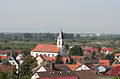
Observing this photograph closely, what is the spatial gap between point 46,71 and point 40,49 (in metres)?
57.0

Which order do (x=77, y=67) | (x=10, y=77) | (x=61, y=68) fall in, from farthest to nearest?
1. (x=77, y=67)
2. (x=61, y=68)
3. (x=10, y=77)

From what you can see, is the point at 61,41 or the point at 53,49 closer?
the point at 61,41

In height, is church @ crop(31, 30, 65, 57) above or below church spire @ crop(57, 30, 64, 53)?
below

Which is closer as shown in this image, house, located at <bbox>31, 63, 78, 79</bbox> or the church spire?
house, located at <bbox>31, 63, 78, 79</bbox>

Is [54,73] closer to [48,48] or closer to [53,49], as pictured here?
[53,49]

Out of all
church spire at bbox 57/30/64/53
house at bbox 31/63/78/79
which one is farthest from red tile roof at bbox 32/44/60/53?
house at bbox 31/63/78/79

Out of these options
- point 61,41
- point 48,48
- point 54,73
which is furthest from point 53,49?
point 54,73

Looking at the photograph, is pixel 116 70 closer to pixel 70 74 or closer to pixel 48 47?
pixel 70 74

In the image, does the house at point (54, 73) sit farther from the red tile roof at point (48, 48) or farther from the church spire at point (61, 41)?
the red tile roof at point (48, 48)

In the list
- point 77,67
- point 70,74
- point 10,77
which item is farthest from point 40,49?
point 10,77

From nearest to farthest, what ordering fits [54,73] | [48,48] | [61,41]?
[54,73]
[61,41]
[48,48]

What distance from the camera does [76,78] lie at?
4081cm

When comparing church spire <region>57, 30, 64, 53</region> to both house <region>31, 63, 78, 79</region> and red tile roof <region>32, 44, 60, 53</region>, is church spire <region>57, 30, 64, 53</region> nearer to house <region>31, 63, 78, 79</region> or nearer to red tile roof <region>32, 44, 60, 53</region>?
red tile roof <region>32, 44, 60, 53</region>

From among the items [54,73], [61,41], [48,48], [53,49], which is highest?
[61,41]
